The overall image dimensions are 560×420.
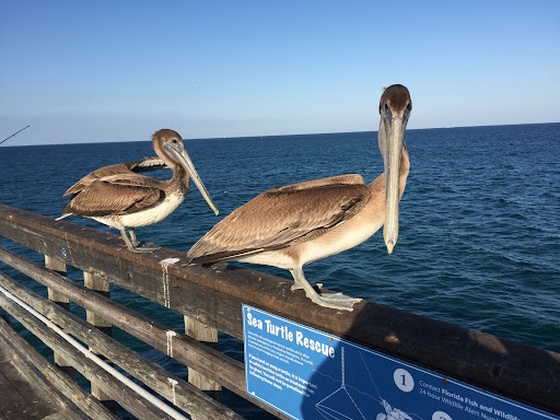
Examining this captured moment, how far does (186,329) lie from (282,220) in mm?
910

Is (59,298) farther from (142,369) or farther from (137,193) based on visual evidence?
(142,369)

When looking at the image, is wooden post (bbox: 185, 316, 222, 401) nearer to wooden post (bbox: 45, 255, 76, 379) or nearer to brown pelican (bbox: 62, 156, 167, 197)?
wooden post (bbox: 45, 255, 76, 379)

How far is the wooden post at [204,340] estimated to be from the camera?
272 cm

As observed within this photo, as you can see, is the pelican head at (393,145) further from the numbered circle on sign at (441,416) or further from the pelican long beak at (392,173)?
the numbered circle on sign at (441,416)

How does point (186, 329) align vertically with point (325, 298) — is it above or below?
below

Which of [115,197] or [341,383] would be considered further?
[115,197]

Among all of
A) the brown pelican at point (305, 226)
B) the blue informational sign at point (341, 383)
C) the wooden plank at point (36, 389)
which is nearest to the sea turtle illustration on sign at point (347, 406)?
the blue informational sign at point (341, 383)

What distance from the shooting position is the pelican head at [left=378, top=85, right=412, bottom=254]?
217 centimetres

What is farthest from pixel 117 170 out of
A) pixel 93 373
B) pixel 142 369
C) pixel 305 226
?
pixel 305 226

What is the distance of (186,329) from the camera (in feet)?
9.18

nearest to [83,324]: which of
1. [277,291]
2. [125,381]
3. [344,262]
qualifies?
[125,381]

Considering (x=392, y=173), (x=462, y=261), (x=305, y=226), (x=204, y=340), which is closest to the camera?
(x=392, y=173)

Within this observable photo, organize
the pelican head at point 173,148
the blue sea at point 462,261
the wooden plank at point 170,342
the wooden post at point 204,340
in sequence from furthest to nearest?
1. the blue sea at point 462,261
2. the pelican head at point 173,148
3. the wooden post at point 204,340
4. the wooden plank at point 170,342

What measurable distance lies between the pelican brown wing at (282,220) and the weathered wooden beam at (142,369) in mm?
766
